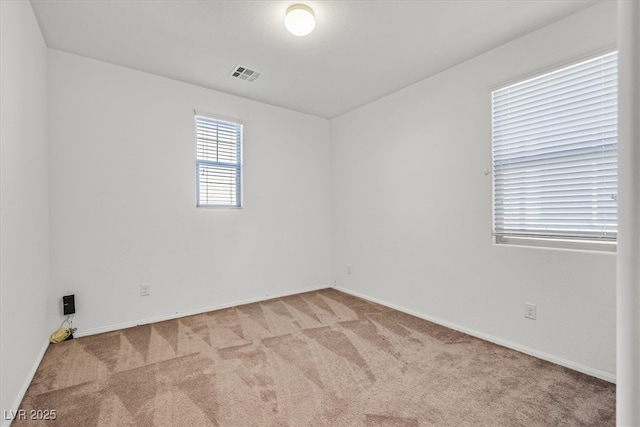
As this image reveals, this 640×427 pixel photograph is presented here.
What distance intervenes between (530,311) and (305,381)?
1.95 m

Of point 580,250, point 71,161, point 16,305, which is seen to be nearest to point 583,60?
point 580,250

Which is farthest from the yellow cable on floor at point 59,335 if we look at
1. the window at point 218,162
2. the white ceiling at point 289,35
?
the white ceiling at point 289,35

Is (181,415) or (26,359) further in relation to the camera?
(26,359)

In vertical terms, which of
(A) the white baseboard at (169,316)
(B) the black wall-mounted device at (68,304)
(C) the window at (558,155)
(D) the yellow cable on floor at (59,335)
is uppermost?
(C) the window at (558,155)

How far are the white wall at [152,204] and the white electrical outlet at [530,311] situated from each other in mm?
2819

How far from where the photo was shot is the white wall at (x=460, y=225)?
7.22 feet

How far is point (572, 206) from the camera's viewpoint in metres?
2.27

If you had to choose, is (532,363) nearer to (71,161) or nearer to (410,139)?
(410,139)

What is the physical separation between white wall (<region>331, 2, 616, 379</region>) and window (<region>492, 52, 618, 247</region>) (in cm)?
11

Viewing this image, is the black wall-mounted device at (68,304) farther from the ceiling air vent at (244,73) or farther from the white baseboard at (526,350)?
the white baseboard at (526,350)

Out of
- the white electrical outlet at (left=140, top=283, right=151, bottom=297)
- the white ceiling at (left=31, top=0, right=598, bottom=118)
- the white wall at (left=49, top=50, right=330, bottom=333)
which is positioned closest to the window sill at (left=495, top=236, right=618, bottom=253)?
the white ceiling at (left=31, top=0, right=598, bottom=118)

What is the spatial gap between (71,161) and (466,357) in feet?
13.1

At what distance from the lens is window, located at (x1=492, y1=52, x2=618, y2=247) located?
2102 millimetres

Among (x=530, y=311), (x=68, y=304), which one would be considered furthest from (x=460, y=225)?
(x=68, y=304)
